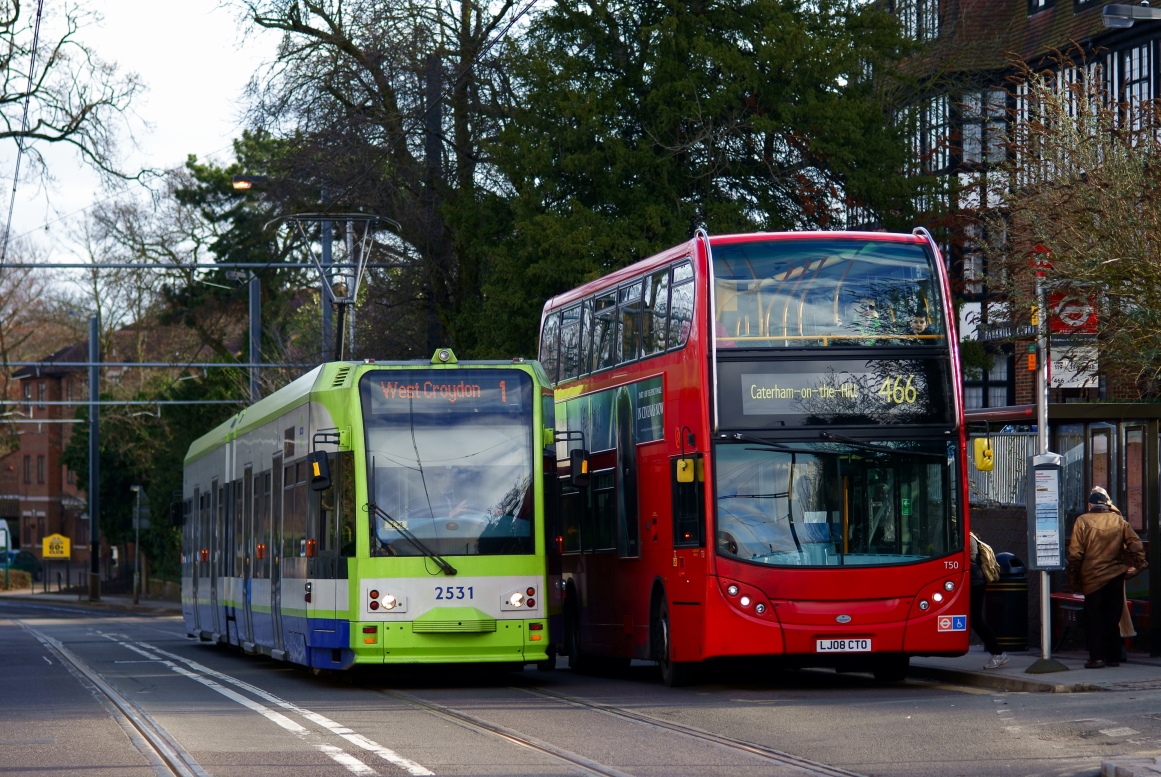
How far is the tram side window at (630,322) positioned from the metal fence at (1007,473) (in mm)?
4384

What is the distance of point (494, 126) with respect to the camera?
1304 inches

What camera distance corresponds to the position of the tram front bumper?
16.2 m

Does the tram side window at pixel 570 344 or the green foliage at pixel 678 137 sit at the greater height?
the green foliage at pixel 678 137

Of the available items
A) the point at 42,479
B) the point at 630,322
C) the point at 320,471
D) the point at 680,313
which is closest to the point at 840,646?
the point at 680,313

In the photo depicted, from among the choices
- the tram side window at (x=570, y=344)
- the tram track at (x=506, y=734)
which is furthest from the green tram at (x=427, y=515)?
the tram side window at (x=570, y=344)

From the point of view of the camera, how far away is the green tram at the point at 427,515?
16312mm

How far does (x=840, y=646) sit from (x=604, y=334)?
555 cm

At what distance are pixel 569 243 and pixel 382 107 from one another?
7.20 meters

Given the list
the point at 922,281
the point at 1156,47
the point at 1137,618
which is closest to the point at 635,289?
the point at 922,281

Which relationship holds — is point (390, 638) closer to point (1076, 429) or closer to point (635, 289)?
point (635, 289)

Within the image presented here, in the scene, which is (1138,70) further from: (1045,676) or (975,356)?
(1045,676)

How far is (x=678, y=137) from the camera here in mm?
29766

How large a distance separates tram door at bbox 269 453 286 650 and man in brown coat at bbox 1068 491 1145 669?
27.9 feet

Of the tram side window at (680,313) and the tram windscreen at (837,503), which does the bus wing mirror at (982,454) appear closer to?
the tram windscreen at (837,503)
